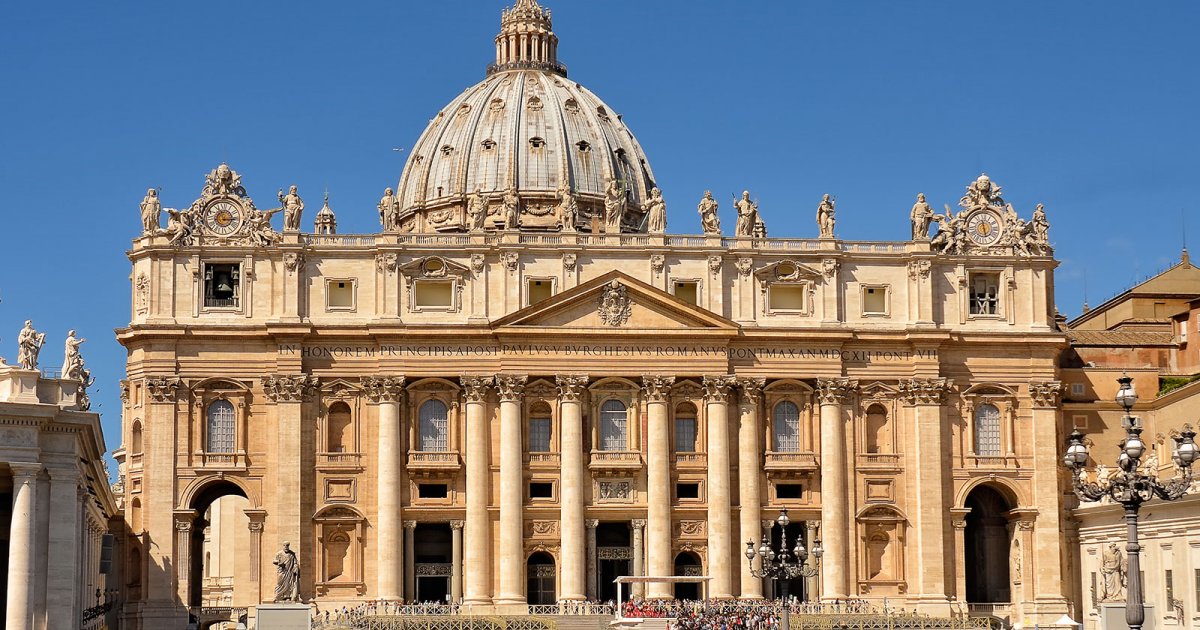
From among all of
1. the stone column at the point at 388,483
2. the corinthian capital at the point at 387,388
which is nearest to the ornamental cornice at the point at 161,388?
the stone column at the point at 388,483

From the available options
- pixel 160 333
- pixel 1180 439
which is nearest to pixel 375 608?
pixel 160 333

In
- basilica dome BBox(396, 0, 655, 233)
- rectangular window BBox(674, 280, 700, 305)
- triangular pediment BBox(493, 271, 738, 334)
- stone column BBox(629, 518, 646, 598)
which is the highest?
basilica dome BBox(396, 0, 655, 233)

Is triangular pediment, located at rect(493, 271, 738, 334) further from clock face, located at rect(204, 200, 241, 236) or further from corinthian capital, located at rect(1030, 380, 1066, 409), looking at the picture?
corinthian capital, located at rect(1030, 380, 1066, 409)

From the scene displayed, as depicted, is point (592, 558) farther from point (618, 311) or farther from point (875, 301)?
point (875, 301)

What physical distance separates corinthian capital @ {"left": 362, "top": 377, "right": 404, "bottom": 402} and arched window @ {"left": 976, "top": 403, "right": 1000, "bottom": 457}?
81.0ft

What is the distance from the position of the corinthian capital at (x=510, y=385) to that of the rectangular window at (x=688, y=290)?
7.58 m

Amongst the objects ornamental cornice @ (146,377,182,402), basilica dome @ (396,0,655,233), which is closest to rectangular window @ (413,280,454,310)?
ornamental cornice @ (146,377,182,402)

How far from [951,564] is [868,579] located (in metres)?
3.59

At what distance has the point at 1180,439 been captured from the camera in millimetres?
37969

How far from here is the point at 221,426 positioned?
84.4m

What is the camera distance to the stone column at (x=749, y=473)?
276 ft

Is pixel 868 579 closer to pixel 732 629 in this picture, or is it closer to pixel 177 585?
pixel 732 629

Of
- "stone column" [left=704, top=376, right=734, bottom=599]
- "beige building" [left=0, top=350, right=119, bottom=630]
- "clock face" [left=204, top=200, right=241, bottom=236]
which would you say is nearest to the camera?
"beige building" [left=0, top=350, right=119, bottom=630]

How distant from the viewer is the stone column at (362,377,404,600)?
8269 centimetres
